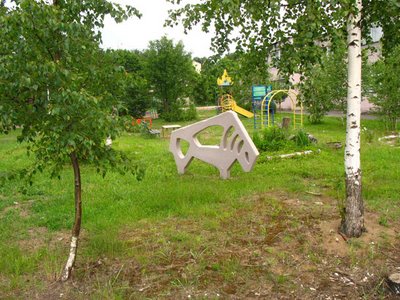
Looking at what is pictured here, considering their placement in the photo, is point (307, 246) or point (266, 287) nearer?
point (266, 287)

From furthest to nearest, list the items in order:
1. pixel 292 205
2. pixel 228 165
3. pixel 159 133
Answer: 1. pixel 159 133
2. pixel 228 165
3. pixel 292 205

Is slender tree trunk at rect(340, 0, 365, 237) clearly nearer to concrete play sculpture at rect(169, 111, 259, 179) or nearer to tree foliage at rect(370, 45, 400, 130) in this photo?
concrete play sculpture at rect(169, 111, 259, 179)

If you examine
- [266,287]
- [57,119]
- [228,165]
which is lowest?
[266,287]

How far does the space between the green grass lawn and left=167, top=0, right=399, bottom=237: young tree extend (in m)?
0.74

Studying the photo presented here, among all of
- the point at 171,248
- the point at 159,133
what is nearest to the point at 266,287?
the point at 171,248

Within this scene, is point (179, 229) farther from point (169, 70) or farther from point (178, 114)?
point (169, 70)

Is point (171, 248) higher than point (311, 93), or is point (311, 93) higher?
point (311, 93)

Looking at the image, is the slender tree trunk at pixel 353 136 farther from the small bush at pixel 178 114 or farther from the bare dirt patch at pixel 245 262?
the small bush at pixel 178 114

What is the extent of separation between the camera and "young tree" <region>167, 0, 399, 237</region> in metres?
3.80

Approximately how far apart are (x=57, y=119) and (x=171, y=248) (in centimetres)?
192

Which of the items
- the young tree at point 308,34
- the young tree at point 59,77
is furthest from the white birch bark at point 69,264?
the young tree at point 308,34

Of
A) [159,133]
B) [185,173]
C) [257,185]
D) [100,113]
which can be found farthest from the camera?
[159,133]

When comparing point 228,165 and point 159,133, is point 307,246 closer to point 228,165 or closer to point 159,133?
point 228,165

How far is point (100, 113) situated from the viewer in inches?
130
